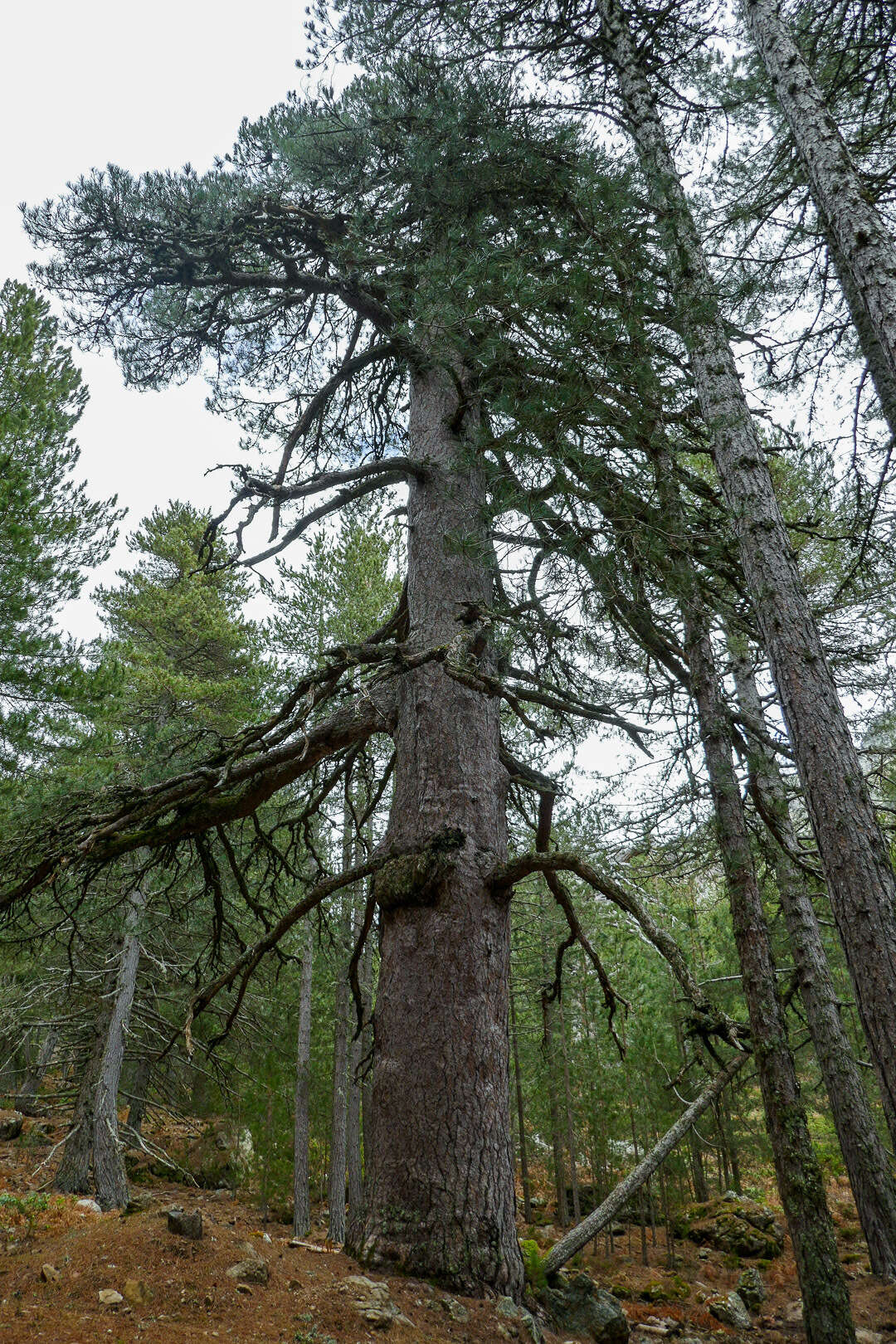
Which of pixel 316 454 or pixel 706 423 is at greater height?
pixel 316 454

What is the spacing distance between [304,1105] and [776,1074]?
1075 centimetres

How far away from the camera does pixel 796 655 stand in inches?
139

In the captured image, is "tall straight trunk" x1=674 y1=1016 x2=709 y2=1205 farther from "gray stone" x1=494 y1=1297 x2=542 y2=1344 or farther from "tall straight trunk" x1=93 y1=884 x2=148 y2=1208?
"gray stone" x1=494 y1=1297 x2=542 y2=1344

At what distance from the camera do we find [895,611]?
21.7ft

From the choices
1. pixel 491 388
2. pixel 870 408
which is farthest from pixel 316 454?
pixel 870 408

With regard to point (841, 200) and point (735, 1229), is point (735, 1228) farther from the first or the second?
point (841, 200)

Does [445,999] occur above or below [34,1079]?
above

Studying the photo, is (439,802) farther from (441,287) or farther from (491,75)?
(491,75)

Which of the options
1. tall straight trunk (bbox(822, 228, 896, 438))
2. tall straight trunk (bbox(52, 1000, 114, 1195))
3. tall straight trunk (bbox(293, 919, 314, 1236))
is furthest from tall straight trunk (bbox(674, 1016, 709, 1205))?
tall straight trunk (bbox(822, 228, 896, 438))

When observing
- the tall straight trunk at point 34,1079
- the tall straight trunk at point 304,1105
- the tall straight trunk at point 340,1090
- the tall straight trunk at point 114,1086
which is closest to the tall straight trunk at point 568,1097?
the tall straight trunk at point 340,1090

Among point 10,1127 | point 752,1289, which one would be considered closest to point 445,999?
point 752,1289

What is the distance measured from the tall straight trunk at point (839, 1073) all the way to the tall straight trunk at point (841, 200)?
250 centimetres

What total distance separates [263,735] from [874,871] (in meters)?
3.00

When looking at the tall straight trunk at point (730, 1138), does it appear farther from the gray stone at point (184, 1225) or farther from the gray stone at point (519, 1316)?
the gray stone at point (184, 1225)
